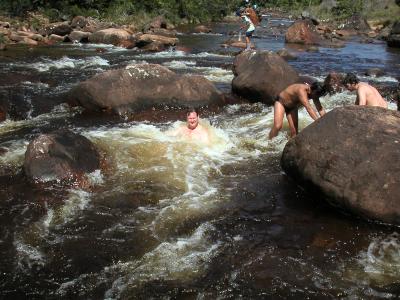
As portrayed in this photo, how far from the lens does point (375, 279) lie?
14.5 feet

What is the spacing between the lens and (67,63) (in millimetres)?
15492

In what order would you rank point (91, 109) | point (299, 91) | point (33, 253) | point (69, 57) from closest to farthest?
1. point (33, 253)
2. point (299, 91)
3. point (91, 109)
4. point (69, 57)

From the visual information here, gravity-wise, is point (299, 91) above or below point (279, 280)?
above

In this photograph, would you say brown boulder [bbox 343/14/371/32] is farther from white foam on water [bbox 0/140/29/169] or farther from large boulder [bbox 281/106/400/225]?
white foam on water [bbox 0/140/29/169]

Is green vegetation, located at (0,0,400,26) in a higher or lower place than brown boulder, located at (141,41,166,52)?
higher

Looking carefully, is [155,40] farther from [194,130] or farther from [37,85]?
[194,130]

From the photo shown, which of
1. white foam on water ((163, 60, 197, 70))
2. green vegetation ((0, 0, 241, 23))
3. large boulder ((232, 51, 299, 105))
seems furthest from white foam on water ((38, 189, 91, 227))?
green vegetation ((0, 0, 241, 23))

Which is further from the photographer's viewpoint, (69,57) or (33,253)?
(69,57)

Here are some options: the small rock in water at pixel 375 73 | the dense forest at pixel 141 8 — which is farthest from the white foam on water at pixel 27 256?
the dense forest at pixel 141 8

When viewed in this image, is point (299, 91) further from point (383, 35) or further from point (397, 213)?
point (383, 35)

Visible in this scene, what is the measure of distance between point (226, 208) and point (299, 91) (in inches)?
112

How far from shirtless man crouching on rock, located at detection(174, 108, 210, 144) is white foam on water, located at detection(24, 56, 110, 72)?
7735 millimetres

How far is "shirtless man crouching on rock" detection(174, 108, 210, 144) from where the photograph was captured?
26.2ft

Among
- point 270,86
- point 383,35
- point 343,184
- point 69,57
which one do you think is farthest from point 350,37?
point 343,184
